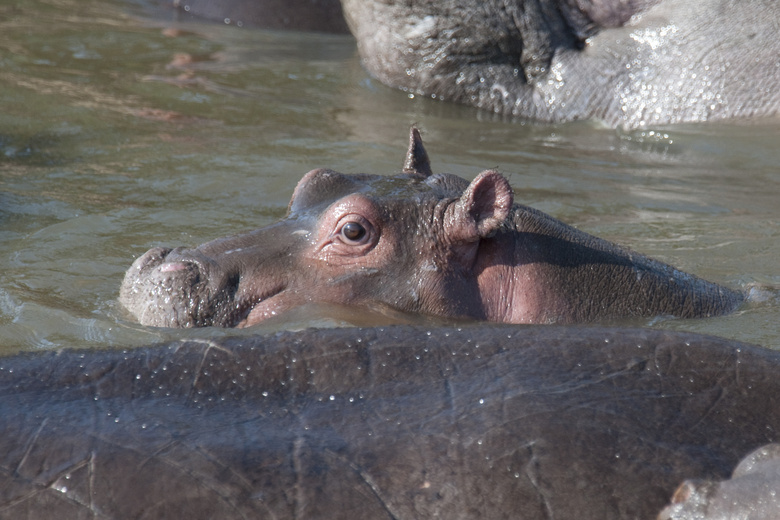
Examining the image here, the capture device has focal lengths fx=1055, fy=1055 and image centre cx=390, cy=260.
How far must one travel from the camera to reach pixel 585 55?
7938mm

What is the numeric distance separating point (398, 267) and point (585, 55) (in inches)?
175

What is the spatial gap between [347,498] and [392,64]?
6.94 metres

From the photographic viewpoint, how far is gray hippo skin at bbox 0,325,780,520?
1.88 meters

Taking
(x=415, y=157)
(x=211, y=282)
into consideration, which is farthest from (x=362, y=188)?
(x=211, y=282)

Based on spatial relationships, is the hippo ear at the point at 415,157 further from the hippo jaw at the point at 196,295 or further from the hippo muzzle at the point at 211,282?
the hippo jaw at the point at 196,295

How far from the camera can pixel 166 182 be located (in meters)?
6.25

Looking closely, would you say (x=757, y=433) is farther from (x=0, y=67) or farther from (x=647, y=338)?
(x=0, y=67)

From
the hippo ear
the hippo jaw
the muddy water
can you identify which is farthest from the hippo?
the hippo jaw

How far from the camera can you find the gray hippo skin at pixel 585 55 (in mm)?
7473

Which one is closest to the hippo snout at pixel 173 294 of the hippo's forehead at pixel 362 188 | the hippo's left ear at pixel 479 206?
the hippo's forehead at pixel 362 188

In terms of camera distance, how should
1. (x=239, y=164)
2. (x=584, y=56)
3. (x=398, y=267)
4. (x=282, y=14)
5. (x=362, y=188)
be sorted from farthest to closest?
1. (x=282, y=14)
2. (x=584, y=56)
3. (x=239, y=164)
4. (x=362, y=188)
5. (x=398, y=267)

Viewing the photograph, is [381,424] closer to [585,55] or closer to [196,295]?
[196,295]

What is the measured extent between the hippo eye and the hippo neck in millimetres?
479

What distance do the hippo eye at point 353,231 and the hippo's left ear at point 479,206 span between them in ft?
1.08
